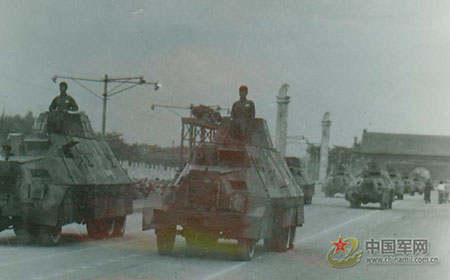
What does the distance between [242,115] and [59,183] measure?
409cm

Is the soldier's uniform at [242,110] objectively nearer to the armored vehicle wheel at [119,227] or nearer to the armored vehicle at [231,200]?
the armored vehicle at [231,200]

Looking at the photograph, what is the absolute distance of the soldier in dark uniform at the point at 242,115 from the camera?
58.9 feet

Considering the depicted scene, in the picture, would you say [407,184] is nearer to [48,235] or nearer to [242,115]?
[242,115]

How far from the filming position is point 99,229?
19.2 metres

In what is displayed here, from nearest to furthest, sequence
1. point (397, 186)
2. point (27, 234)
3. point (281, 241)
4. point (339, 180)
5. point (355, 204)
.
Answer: point (27, 234) → point (281, 241) → point (355, 204) → point (339, 180) → point (397, 186)

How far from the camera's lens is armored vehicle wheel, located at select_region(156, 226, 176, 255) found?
1555cm

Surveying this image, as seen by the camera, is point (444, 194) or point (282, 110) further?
point (444, 194)

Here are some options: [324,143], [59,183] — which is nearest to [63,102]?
[59,183]

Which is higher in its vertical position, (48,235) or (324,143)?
(324,143)

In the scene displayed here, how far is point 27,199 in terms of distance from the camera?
53.7 ft

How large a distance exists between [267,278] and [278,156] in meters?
6.67

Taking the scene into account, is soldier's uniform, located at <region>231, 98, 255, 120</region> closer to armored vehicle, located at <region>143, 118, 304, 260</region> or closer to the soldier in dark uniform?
the soldier in dark uniform

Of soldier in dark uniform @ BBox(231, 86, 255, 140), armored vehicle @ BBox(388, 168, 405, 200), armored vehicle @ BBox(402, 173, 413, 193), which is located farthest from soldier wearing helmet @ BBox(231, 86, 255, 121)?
armored vehicle @ BBox(402, 173, 413, 193)

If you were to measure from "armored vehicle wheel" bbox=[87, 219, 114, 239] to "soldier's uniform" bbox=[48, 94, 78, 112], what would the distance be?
266 centimetres
